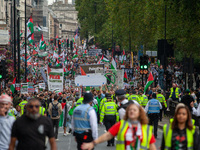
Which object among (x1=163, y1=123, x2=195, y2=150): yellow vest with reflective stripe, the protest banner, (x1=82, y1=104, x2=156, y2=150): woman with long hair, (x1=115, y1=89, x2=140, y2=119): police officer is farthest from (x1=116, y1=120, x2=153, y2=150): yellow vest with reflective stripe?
the protest banner

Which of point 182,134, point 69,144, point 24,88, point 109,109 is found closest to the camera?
point 182,134

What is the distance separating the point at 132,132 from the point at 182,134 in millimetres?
656

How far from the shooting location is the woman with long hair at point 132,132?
703 centimetres

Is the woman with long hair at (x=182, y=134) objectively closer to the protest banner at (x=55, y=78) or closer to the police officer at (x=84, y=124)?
the police officer at (x=84, y=124)

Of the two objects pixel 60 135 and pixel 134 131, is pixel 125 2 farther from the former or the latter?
pixel 134 131

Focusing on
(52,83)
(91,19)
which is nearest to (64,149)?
(52,83)

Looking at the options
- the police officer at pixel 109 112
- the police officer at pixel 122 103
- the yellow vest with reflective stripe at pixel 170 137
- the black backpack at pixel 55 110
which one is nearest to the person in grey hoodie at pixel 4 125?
the yellow vest with reflective stripe at pixel 170 137

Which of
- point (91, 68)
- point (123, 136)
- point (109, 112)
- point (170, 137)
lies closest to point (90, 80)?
point (91, 68)

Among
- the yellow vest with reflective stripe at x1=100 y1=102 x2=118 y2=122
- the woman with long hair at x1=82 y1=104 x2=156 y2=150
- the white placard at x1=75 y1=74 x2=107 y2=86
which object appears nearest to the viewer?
the woman with long hair at x1=82 y1=104 x2=156 y2=150

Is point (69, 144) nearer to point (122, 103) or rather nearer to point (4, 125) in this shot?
point (122, 103)

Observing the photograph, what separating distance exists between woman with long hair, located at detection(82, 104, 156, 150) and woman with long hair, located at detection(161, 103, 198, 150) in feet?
0.95

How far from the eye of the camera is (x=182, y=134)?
7227mm

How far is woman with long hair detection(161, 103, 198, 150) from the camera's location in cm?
723

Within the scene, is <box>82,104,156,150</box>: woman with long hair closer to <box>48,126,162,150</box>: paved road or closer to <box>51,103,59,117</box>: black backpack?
<box>48,126,162,150</box>: paved road
